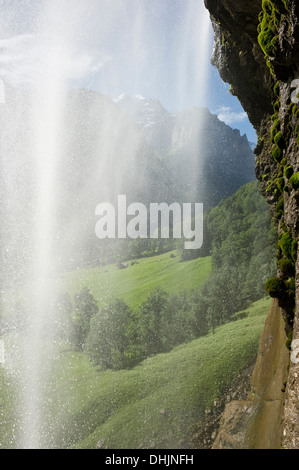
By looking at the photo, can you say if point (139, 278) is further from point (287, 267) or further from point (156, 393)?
point (287, 267)

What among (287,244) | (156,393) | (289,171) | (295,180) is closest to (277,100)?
(289,171)

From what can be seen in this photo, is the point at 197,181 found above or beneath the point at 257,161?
above

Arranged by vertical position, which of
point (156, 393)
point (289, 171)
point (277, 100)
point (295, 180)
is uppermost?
point (277, 100)

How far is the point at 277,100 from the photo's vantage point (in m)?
13.8

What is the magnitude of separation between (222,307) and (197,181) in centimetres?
12880

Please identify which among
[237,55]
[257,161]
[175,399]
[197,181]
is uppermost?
[197,181]

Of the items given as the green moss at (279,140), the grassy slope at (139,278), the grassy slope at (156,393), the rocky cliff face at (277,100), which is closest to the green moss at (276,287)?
the rocky cliff face at (277,100)

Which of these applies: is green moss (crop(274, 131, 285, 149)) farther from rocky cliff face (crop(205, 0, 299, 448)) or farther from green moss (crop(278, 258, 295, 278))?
green moss (crop(278, 258, 295, 278))

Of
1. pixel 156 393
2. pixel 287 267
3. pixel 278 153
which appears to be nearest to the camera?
pixel 287 267

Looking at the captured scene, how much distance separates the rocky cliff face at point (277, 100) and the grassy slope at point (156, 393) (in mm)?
17694

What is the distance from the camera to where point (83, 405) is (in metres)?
40.1

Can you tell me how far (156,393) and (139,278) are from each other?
5666 centimetres
